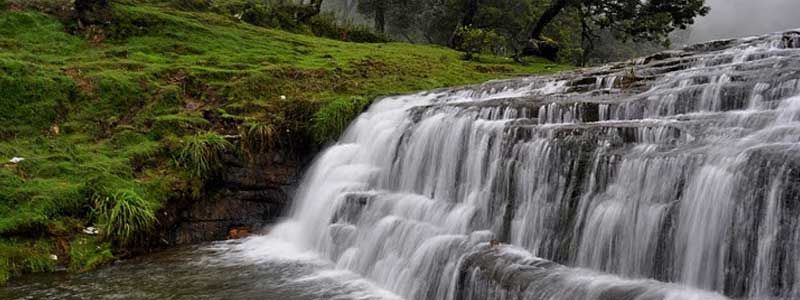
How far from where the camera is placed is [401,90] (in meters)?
15.3

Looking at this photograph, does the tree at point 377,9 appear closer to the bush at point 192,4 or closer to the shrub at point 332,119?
the bush at point 192,4

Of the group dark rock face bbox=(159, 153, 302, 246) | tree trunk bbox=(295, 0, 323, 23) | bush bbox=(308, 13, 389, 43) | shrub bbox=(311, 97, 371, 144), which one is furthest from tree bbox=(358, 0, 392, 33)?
dark rock face bbox=(159, 153, 302, 246)

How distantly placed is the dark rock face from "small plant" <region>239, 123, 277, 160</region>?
18 cm

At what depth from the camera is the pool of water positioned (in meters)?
7.40

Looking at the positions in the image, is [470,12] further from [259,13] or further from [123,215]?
[123,215]

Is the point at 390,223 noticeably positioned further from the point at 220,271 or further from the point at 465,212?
the point at 220,271

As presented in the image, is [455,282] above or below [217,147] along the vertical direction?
below

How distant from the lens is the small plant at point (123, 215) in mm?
9328

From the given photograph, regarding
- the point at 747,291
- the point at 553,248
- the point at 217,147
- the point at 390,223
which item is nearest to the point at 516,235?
the point at 553,248

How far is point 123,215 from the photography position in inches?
370

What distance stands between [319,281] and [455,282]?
2201mm

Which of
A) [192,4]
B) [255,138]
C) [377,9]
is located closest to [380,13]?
[377,9]

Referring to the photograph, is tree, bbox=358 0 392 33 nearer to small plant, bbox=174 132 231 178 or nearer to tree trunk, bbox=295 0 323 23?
tree trunk, bbox=295 0 323 23

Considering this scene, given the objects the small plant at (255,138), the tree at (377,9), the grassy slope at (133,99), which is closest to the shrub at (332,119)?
the grassy slope at (133,99)
